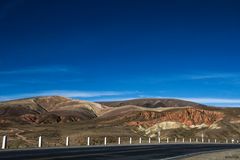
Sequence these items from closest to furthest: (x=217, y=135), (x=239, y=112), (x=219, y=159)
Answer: (x=219, y=159) → (x=217, y=135) → (x=239, y=112)

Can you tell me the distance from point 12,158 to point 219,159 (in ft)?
44.4

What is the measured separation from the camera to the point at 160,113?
537 feet

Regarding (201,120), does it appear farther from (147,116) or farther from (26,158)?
(26,158)

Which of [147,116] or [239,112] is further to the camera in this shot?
[147,116]

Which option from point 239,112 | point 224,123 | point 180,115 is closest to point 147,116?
point 180,115

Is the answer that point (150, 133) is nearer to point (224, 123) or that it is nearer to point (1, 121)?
point (224, 123)

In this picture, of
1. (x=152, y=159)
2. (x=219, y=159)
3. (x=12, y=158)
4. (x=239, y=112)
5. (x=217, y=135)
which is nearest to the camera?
(x=12, y=158)

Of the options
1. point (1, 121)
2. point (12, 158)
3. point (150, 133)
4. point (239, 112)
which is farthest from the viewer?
point (1, 121)

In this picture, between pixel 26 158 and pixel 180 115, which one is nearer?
pixel 26 158

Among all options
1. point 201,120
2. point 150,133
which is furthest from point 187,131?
point 201,120

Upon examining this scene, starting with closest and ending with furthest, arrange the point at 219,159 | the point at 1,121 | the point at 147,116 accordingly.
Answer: the point at 219,159
the point at 147,116
the point at 1,121

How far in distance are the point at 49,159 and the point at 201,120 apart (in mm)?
124425

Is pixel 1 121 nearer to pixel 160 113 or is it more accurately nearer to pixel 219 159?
pixel 160 113

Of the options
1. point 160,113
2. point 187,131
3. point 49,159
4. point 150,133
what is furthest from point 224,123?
point 49,159
